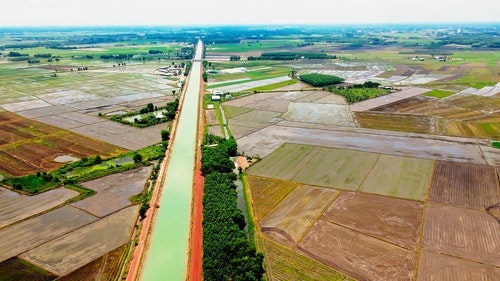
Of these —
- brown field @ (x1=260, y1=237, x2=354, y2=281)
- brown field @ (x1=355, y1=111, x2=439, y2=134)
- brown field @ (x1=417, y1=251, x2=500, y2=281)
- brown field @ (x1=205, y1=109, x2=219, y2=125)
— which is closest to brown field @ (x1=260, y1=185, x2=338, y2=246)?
brown field @ (x1=260, y1=237, x2=354, y2=281)

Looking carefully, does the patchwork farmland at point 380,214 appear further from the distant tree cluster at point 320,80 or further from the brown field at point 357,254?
the distant tree cluster at point 320,80

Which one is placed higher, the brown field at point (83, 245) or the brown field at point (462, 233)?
the brown field at point (83, 245)

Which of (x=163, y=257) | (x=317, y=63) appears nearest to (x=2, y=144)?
(x=163, y=257)

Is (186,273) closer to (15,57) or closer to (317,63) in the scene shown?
(317,63)

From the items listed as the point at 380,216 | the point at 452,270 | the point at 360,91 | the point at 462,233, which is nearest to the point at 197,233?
the point at 380,216

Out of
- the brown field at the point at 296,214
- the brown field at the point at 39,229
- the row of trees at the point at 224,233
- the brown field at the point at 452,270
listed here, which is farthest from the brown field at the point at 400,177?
the brown field at the point at 39,229

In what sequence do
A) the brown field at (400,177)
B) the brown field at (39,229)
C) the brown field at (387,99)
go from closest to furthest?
the brown field at (39,229) < the brown field at (400,177) < the brown field at (387,99)
